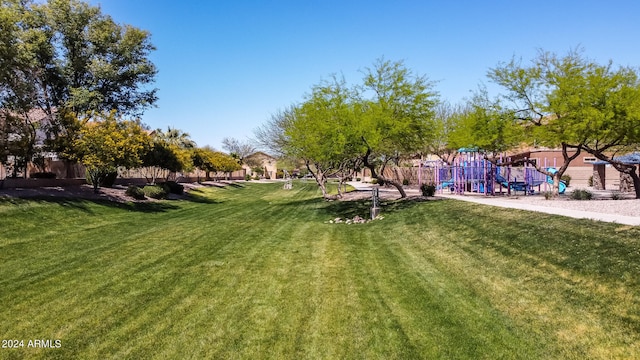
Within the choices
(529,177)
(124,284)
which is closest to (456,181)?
(529,177)

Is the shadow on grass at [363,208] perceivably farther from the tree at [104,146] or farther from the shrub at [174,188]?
the shrub at [174,188]

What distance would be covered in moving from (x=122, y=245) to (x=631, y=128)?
21078 mm

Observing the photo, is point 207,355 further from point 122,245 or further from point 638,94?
point 638,94

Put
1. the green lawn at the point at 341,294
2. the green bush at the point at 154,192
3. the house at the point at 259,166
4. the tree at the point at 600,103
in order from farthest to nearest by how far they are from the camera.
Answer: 1. the house at the point at 259,166
2. the green bush at the point at 154,192
3. the tree at the point at 600,103
4. the green lawn at the point at 341,294

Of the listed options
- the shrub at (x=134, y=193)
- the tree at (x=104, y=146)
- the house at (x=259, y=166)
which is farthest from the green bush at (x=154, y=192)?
the house at (x=259, y=166)

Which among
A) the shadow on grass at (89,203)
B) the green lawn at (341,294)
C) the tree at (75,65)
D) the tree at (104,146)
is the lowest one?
the green lawn at (341,294)

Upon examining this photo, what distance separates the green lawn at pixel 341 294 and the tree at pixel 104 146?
10199 mm

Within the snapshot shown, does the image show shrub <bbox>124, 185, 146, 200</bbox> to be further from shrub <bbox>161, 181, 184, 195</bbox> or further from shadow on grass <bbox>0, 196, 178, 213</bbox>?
shrub <bbox>161, 181, 184, 195</bbox>

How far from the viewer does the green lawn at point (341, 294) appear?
5.39 m

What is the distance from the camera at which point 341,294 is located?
7598mm

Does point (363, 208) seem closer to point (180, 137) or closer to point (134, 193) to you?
point (134, 193)

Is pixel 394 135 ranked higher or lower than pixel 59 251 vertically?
higher

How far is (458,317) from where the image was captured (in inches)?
247

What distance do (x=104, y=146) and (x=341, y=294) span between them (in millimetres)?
20745
